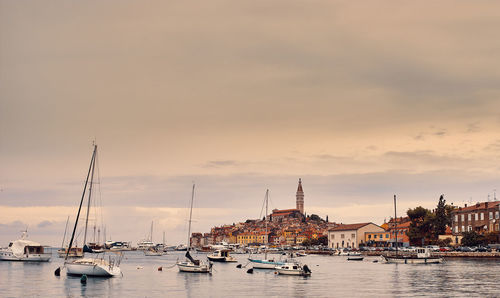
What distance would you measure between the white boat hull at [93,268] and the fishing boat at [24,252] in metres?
56.4

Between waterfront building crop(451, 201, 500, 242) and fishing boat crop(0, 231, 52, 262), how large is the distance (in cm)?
10263

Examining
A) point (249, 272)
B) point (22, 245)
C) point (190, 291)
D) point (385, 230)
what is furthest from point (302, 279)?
point (385, 230)

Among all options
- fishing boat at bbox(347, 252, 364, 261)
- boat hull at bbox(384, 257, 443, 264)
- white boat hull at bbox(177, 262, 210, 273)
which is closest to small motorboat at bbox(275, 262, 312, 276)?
white boat hull at bbox(177, 262, 210, 273)

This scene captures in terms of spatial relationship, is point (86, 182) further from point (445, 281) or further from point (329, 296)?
point (445, 281)

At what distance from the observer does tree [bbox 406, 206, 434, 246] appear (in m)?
152

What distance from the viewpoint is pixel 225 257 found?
433 feet

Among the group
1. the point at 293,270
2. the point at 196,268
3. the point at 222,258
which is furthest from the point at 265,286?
the point at 222,258

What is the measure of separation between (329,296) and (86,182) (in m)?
39.8

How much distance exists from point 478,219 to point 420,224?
50.6 feet

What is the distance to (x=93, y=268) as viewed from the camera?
73438mm

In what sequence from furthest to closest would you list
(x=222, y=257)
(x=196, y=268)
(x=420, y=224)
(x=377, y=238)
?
(x=377, y=238), (x=420, y=224), (x=222, y=257), (x=196, y=268)

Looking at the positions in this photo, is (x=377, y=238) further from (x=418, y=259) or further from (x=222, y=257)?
(x=222, y=257)

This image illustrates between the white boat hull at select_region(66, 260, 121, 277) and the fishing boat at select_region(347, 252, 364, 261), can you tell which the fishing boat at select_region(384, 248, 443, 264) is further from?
the white boat hull at select_region(66, 260, 121, 277)

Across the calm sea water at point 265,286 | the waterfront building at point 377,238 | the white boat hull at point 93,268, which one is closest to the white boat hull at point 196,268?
the calm sea water at point 265,286
